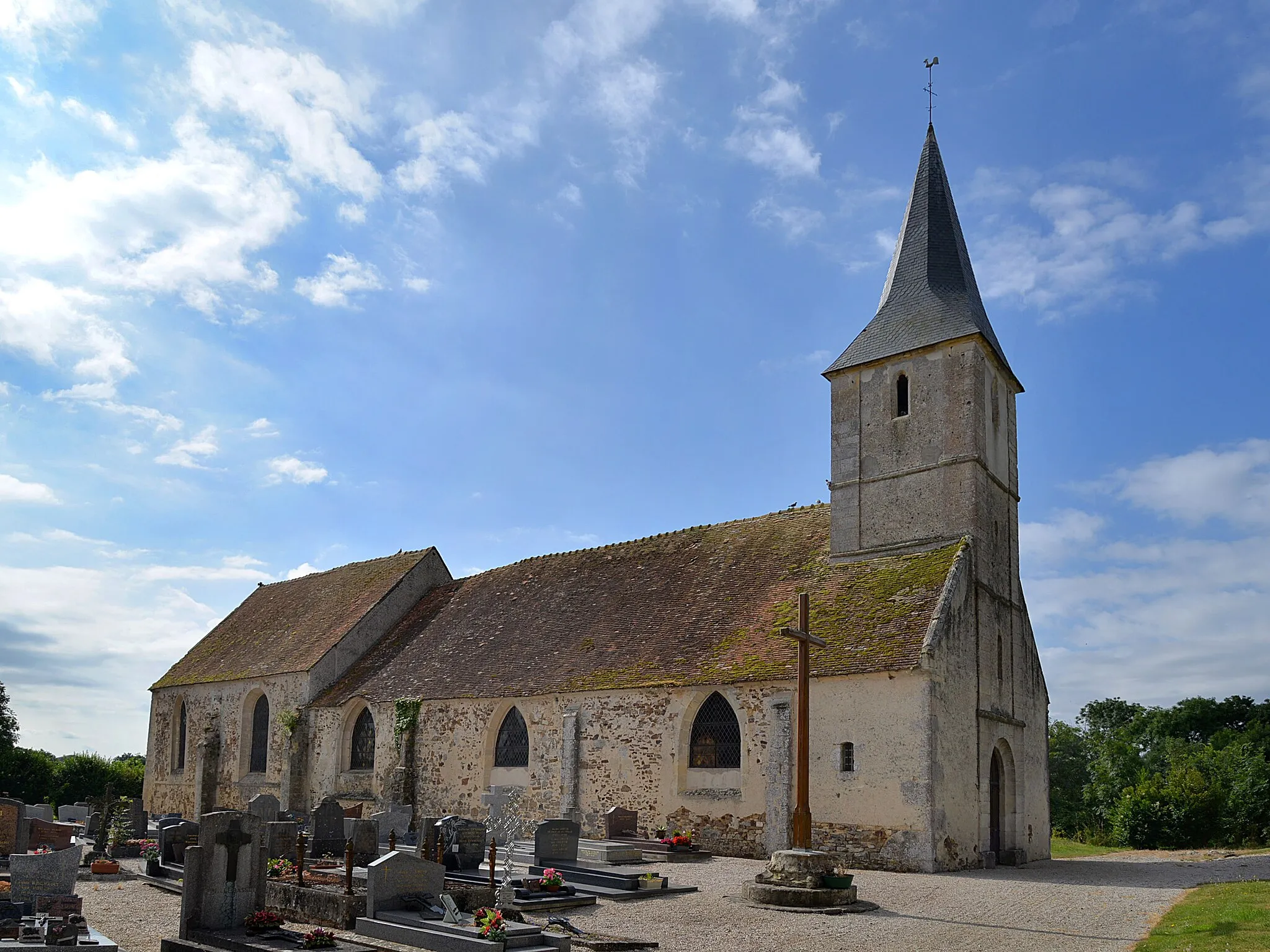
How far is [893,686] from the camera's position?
60.2ft

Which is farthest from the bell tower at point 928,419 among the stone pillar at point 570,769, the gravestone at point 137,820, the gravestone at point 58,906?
the gravestone at point 58,906

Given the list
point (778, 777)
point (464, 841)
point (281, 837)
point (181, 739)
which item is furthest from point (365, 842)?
point (181, 739)

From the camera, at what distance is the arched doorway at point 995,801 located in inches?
816

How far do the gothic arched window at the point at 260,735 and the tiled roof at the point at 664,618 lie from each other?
332 centimetres

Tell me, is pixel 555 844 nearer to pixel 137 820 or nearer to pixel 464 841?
pixel 464 841

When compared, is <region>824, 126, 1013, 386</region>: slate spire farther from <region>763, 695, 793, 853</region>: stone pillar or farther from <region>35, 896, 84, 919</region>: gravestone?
<region>35, 896, 84, 919</region>: gravestone

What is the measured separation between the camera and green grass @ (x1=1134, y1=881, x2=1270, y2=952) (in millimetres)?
10266

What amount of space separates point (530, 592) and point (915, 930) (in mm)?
17475

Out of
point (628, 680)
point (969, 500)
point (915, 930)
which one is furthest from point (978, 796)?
point (915, 930)

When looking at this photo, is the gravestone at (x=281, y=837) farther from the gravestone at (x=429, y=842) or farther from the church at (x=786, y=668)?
the church at (x=786, y=668)

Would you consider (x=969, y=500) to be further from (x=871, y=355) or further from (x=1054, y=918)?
(x=1054, y=918)

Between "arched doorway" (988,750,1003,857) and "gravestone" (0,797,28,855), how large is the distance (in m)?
17.4

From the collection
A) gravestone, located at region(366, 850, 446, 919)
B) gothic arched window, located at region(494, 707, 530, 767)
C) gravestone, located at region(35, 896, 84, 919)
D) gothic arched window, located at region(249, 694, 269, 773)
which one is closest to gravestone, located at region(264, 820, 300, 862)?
gravestone, located at region(366, 850, 446, 919)

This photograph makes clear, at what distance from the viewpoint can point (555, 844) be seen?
51.6ft
